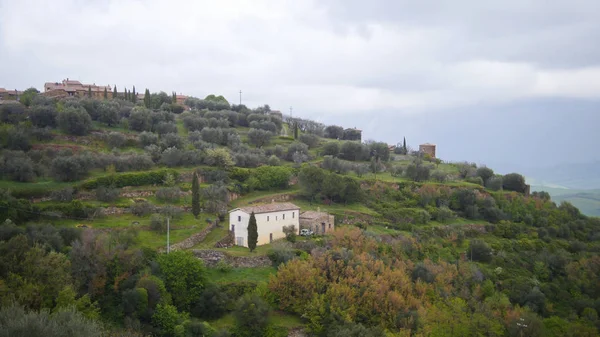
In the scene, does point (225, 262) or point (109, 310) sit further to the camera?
point (225, 262)

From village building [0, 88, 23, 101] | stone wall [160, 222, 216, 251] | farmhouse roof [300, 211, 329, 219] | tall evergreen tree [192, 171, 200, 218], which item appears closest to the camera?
stone wall [160, 222, 216, 251]

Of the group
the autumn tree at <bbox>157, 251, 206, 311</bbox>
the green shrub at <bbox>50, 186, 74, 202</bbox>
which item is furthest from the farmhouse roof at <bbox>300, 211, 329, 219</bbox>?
the green shrub at <bbox>50, 186, 74, 202</bbox>

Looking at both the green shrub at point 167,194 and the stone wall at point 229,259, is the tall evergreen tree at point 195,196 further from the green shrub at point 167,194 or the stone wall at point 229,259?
the stone wall at point 229,259

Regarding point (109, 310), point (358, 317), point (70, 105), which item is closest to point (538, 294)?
point (358, 317)

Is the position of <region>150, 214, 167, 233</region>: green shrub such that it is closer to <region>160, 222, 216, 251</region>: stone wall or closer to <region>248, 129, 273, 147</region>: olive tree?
<region>160, 222, 216, 251</region>: stone wall

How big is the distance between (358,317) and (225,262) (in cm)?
1061

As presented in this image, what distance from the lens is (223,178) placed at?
52.6 metres

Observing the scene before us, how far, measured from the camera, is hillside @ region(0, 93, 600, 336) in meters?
28.4

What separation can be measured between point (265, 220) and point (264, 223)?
0.28 m

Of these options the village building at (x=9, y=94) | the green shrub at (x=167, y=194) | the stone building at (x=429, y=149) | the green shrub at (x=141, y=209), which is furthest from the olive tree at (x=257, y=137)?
the stone building at (x=429, y=149)

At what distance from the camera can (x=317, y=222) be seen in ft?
148

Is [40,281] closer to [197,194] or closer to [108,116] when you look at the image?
[197,194]

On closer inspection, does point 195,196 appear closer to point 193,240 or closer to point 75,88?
point 193,240

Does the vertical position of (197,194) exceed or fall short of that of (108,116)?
it falls short
